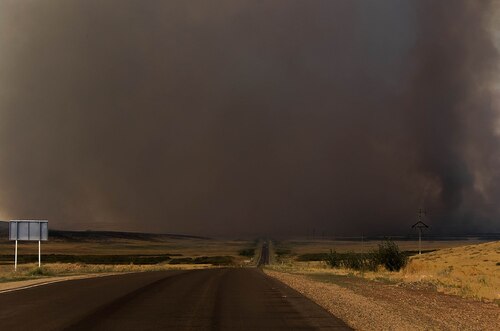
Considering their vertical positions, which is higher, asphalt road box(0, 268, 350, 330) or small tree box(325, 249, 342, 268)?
asphalt road box(0, 268, 350, 330)

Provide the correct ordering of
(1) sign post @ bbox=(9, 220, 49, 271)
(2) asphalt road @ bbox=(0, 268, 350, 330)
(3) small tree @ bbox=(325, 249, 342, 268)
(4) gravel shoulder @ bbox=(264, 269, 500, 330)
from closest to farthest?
(2) asphalt road @ bbox=(0, 268, 350, 330) < (4) gravel shoulder @ bbox=(264, 269, 500, 330) < (1) sign post @ bbox=(9, 220, 49, 271) < (3) small tree @ bbox=(325, 249, 342, 268)

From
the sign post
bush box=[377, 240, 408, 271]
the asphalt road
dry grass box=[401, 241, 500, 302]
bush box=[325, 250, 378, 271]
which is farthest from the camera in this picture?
the sign post

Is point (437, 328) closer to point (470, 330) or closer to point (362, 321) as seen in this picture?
point (470, 330)

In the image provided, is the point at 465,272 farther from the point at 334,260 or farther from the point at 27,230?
the point at 27,230

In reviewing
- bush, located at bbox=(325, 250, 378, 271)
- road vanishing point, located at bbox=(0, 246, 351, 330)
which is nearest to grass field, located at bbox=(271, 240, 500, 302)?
bush, located at bbox=(325, 250, 378, 271)

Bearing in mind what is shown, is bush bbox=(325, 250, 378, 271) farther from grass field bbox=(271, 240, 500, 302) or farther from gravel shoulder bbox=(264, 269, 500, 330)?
gravel shoulder bbox=(264, 269, 500, 330)

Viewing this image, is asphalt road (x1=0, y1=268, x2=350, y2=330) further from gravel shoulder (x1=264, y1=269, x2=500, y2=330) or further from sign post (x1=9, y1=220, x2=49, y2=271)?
sign post (x1=9, y1=220, x2=49, y2=271)

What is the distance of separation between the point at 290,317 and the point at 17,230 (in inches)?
1875

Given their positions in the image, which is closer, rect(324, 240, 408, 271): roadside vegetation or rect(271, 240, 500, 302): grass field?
rect(271, 240, 500, 302): grass field

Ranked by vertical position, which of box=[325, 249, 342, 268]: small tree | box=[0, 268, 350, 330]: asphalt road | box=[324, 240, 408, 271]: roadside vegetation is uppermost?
box=[0, 268, 350, 330]: asphalt road

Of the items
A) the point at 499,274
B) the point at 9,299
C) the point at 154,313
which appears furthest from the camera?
the point at 499,274

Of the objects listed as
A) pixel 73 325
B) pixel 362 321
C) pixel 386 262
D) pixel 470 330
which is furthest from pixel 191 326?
pixel 386 262

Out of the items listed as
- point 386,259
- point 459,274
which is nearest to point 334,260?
point 386,259

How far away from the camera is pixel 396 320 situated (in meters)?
16.0
